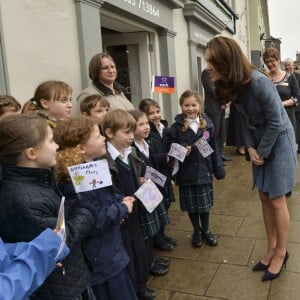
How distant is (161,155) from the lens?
3428mm

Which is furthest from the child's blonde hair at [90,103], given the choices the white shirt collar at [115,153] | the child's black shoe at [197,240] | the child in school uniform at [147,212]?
the child's black shoe at [197,240]

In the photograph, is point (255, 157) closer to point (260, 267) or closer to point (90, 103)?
point (260, 267)

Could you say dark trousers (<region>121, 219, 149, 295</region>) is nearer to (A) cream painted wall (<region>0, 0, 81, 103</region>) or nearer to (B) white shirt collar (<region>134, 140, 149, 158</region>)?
(B) white shirt collar (<region>134, 140, 149, 158</region>)

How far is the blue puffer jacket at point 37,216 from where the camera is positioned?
163cm

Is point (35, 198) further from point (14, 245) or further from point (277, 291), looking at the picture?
point (277, 291)

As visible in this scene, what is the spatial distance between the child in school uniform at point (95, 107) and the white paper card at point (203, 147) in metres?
0.89

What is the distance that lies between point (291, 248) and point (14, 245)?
2.77 metres

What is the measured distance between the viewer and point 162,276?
125 inches

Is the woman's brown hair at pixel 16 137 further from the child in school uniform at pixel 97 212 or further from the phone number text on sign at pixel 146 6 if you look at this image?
the phone number text on sign at pixel 146 6

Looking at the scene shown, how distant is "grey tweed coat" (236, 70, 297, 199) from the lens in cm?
279

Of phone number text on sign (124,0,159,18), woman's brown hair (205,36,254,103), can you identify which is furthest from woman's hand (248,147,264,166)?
phone number text on sign (124,0,159,18)

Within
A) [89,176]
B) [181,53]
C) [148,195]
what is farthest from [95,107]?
[181,53]

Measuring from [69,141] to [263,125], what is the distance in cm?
152

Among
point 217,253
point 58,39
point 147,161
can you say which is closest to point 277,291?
point 217,253
